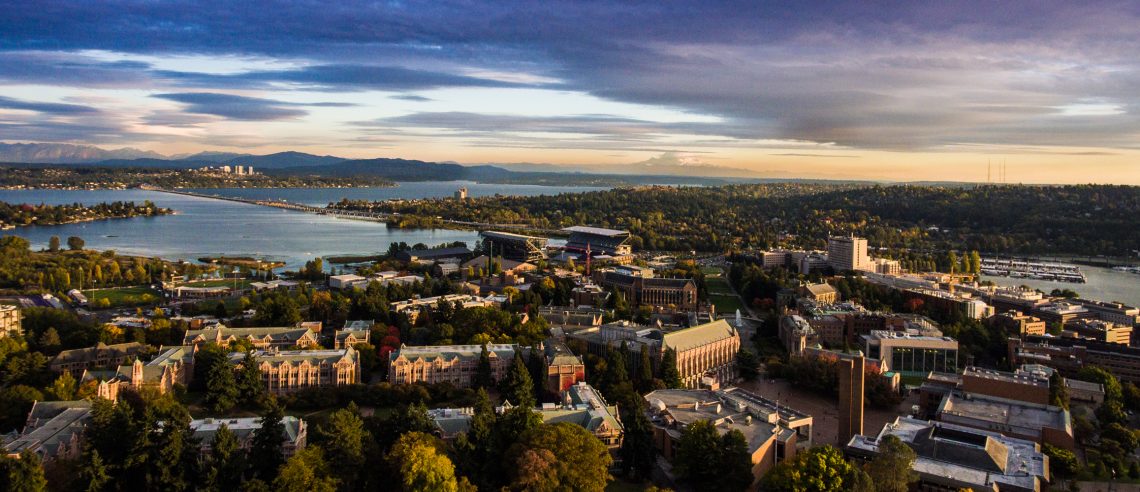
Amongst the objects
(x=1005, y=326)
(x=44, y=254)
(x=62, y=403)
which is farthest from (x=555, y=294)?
(x=44, y=254)

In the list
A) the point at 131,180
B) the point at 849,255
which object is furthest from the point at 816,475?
the point at 131,180

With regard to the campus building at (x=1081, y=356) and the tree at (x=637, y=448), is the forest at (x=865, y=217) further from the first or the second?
the tree at (x=637, y=448)

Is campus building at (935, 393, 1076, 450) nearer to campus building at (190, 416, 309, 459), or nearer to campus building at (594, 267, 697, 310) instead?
campus building at (190, 416, 309, 459)

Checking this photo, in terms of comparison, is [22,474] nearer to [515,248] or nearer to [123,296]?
[123,296]

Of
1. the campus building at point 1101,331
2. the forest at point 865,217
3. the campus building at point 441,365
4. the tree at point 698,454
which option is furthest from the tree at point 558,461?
the forest at point 865,217

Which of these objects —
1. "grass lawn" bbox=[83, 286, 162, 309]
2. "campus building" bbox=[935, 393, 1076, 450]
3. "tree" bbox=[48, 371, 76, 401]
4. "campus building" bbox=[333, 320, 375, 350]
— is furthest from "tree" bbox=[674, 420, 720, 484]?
"grass lawn" bbox=[83, 286, 162, 309]

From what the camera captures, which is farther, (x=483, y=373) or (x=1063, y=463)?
(x=483, y=373)

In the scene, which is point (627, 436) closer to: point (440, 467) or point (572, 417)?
point (572, 417)
